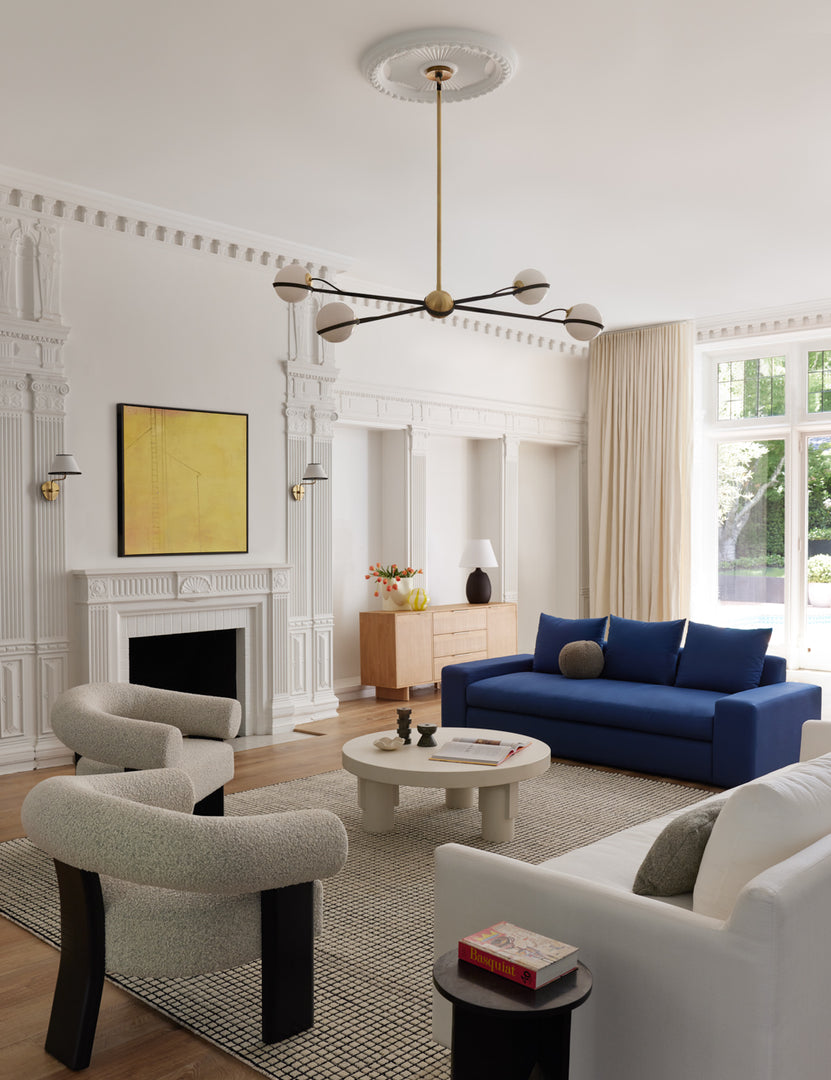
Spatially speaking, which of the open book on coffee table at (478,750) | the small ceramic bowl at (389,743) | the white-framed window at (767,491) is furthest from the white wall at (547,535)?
the small ceramic bowl at (389,743)

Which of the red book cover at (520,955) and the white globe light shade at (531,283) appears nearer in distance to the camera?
the red book cover at (520,955)

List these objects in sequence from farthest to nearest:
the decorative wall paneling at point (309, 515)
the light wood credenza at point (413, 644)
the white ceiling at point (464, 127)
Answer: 1. the light wood credenza at point (413, 644)
2. the decorative wall paneling at point (309, 515)
3. the white ceiling at point (464, 127)

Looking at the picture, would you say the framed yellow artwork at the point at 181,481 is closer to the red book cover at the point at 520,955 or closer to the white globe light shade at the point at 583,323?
the white globe light shade at the point at 583,323

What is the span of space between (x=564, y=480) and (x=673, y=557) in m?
Answer: 1.47

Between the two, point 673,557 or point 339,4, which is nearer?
point 339,4

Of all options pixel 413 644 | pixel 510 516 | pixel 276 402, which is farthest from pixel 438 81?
pixel 510 516

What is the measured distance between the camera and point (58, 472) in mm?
5094

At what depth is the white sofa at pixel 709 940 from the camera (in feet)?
5.88

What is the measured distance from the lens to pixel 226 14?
11.2 feet

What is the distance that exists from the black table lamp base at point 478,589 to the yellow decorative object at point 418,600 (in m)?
0.65

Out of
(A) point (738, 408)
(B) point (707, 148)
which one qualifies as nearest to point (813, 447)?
(A) point (738, 408)

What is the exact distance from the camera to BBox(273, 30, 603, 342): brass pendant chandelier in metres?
3.63

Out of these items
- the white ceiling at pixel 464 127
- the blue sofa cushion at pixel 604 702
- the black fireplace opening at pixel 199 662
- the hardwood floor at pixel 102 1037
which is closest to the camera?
the hardwood floor at pixel 102 1037

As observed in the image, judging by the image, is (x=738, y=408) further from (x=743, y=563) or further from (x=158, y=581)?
(x=158, y=581)
